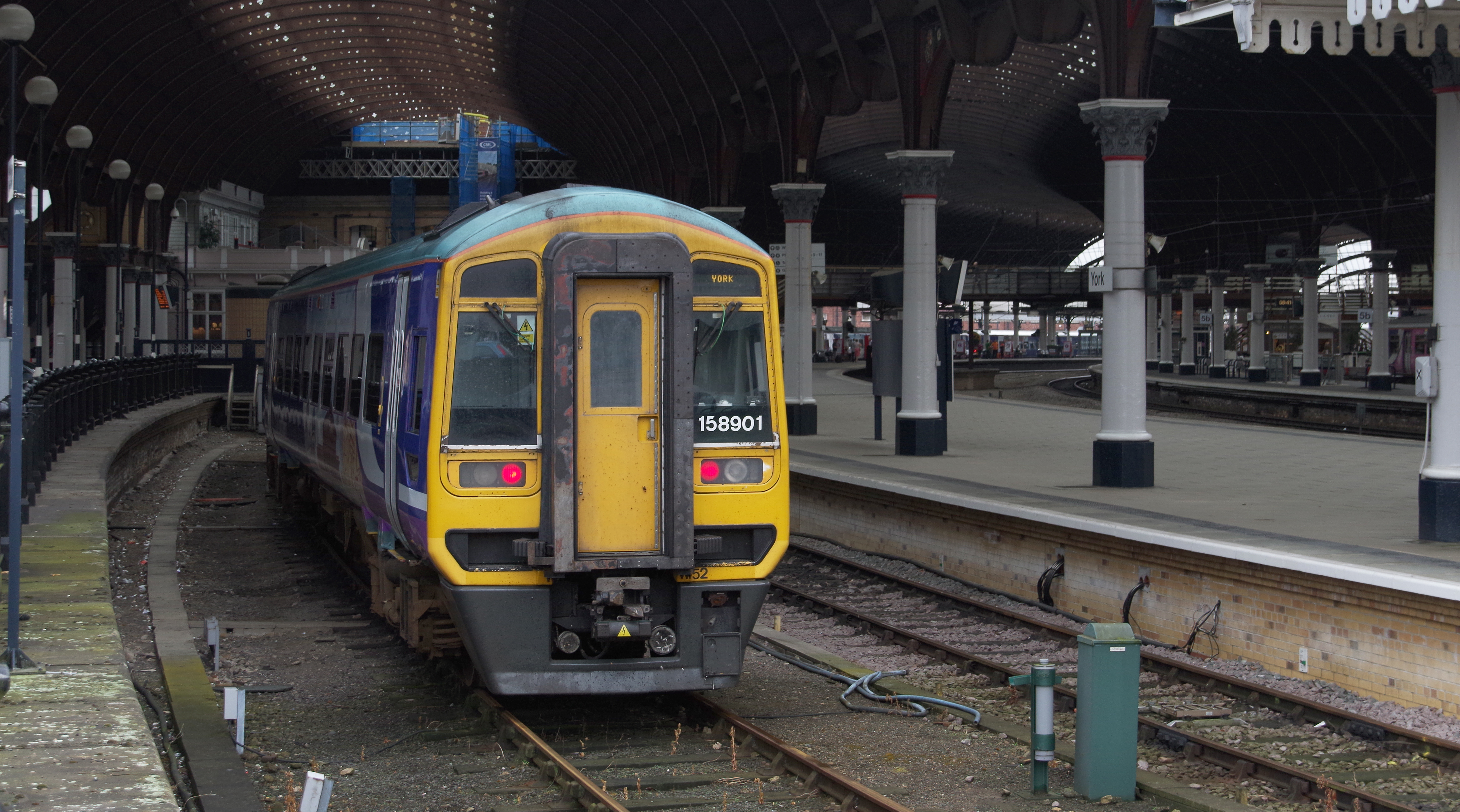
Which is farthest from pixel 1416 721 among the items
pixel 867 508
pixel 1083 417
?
pixel 1083 417

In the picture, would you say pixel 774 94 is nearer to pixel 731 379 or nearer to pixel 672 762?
pixel 731 379

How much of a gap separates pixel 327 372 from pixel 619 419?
5808 mm

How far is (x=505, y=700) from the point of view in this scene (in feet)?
33.2

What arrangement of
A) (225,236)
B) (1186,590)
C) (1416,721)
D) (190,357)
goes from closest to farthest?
(1416,721) < (1186,590) < (190,357) < (225,236)

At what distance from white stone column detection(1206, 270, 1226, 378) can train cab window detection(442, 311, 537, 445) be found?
5231 centimetres

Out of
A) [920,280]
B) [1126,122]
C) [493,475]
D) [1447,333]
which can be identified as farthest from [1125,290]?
[493,475]

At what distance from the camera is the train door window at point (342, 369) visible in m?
12.7

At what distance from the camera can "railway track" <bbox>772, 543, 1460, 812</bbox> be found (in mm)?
8594

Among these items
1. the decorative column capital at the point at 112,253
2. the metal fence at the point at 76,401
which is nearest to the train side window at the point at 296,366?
the metal fence at the point at 76,401

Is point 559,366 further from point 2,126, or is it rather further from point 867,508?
point 2,126

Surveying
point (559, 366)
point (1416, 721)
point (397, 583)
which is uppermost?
point (559, 366)

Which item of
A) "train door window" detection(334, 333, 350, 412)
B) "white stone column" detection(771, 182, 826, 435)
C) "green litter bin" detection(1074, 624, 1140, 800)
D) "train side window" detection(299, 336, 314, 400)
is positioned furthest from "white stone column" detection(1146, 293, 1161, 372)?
"green litter bin" detection(1074, 624, 1140, 800)

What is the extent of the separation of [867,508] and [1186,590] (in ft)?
22.7

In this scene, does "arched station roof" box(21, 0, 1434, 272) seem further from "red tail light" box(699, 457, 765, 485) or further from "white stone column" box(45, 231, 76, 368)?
"red tail light" box(699, 457, 765, 485)
